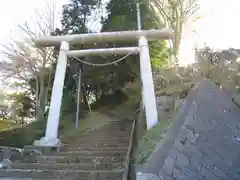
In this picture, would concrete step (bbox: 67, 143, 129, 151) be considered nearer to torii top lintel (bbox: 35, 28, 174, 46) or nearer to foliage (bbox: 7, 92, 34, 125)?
torii top lintel (bbox: 35, 28, 174, 46)

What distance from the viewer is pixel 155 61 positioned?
532 inches

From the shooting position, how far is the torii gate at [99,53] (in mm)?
8945

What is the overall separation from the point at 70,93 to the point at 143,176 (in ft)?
35.5

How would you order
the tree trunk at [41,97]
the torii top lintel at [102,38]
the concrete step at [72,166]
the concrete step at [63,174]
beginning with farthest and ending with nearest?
the tree trunk at [41,97], the torii top lintel at [102,38], the concrete step at [72,166], the concrete step at [63,174]

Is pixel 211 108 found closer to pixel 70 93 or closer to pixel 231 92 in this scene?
pixel 231 92

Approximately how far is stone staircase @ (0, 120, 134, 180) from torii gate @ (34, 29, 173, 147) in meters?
0.78

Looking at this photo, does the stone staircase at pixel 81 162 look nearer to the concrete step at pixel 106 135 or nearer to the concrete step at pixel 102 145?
the concrete step at pixel 102 145

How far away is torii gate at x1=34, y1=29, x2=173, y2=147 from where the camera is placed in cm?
894

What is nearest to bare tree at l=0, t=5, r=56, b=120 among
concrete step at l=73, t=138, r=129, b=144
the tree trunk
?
the tree trunk

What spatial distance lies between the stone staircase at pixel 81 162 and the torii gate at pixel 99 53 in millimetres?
783

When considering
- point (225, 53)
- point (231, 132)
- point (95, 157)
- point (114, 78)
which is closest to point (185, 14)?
point (114, 78)

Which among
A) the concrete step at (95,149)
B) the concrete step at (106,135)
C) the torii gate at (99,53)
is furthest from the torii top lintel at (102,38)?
the concrete step at (95,149)

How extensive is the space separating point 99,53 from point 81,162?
420 cm

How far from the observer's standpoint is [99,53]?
34.2 ft
